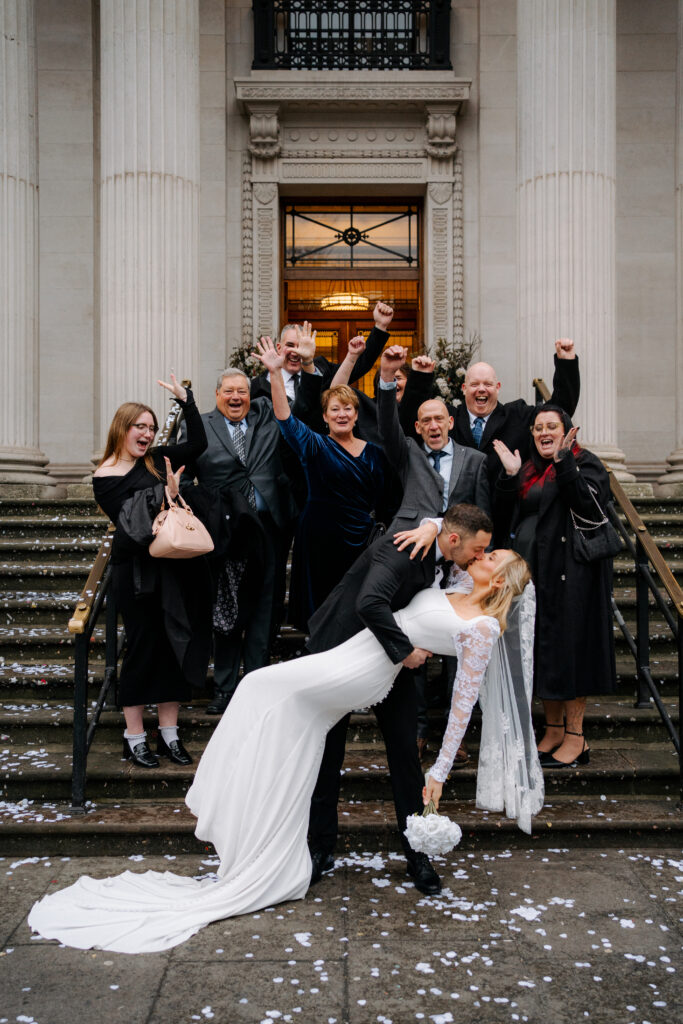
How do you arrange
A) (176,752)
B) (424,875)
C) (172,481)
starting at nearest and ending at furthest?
(424,875)
(172,481)
(176,752)

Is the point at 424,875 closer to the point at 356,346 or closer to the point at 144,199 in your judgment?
the point at 356,346

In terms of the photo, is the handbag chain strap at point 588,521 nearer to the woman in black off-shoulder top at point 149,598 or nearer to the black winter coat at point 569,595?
the black winter coat at point 569,595

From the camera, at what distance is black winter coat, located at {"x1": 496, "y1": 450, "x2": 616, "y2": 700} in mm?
5719

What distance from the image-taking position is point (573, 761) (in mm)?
5773

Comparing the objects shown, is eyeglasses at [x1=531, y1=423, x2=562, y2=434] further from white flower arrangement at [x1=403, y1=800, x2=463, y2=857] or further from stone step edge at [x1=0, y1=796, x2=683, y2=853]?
white flower arrangement at [x1=403, y1=800, x2=463, y2=857]

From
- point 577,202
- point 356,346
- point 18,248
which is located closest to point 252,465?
point 356,346

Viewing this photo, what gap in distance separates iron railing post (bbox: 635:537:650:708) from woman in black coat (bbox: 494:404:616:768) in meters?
0.66

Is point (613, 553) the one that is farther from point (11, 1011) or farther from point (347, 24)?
point (347, 24)

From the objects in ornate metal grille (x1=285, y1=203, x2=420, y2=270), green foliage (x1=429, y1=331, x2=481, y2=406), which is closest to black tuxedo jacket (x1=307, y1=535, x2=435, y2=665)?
green foliage (x1=429, y1=331, x2=481, y2=406)

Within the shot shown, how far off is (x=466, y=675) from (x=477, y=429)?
2.66 m

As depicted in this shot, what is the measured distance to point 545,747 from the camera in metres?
5.96

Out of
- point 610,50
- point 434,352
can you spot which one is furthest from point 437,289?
point 610,50

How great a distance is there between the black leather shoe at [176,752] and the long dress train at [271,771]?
4.01 ft

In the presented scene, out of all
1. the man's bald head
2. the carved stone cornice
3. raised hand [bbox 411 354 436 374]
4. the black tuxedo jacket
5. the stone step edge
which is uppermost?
the carved stone cornice
